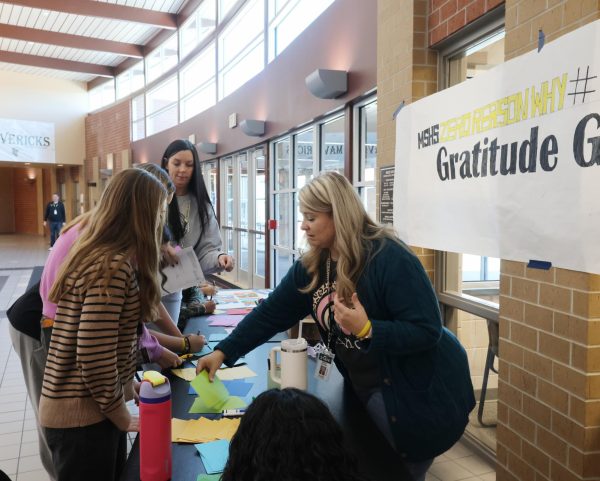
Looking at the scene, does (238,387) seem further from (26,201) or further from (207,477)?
(26,201)

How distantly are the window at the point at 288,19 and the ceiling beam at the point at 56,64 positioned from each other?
1032 centimetres

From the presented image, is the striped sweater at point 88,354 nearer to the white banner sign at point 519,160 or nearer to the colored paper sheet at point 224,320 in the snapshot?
the colored paper sheet at point 224,320

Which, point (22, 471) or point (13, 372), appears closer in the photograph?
point (22, 471)

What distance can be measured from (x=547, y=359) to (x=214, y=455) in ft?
4.33

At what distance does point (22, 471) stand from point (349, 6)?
13.5ft

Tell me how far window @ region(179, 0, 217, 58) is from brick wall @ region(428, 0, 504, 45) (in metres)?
7.52

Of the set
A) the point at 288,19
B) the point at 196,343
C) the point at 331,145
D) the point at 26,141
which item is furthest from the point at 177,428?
the point at 26,141

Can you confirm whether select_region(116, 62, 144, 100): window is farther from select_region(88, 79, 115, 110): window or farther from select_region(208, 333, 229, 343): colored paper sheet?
select_region(208, 333, 229, 343): colored paper sheet

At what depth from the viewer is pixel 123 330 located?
1.44 m

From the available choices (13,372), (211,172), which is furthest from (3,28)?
(13,372)

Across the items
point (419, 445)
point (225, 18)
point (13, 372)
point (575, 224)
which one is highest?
point (225, 18)

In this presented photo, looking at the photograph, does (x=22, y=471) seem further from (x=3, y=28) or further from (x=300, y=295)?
(x=3, y=28)

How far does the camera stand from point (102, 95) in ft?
55.1

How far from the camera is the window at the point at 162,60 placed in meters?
11.9
